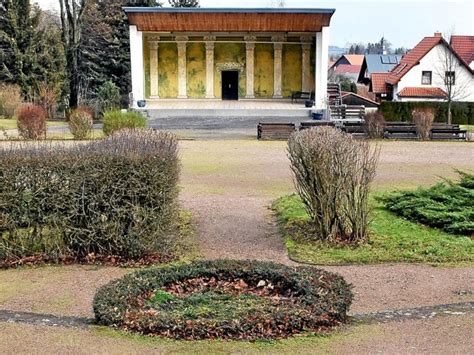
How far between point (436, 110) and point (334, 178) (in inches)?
1378

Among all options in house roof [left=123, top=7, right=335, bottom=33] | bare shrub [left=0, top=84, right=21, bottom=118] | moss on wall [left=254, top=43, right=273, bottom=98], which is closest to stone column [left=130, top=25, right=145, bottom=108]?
house roof [left=123, top=7, right=335, bottom=33]

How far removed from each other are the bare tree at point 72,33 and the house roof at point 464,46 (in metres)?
29.2

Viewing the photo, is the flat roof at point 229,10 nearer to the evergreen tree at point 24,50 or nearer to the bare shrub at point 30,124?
the evergreen tree at point 24,50

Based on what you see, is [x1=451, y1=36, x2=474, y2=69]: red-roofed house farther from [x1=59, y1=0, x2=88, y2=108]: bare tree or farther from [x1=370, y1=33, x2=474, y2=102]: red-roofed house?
[x1=59, y1=0, x2=88, y2=108]: bare tree

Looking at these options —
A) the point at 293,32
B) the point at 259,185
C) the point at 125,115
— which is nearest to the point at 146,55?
the point at 293,32

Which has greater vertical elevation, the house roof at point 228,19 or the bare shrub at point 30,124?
the house roof at point 228,19

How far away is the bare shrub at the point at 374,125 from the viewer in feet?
89.0

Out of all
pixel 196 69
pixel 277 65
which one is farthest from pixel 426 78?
pixel 196 69

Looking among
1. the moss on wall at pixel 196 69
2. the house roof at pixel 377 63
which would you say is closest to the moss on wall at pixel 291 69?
the moss on wall at pixel 196 69

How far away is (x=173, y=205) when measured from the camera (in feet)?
28.4

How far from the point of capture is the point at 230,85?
45594mm

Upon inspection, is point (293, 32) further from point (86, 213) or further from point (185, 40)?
point (86, 213)

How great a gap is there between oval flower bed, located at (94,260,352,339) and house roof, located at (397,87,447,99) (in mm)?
44843

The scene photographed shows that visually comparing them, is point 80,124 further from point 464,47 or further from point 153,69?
point 464,47
